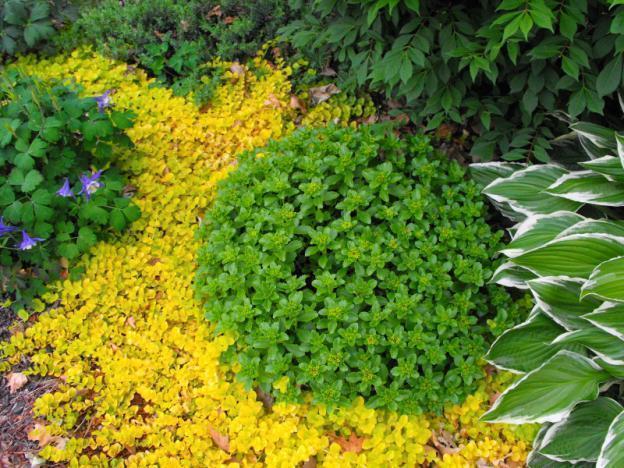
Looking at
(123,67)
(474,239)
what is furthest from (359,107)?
(123,67)

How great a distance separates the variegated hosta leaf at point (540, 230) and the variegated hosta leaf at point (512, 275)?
0.10 metres

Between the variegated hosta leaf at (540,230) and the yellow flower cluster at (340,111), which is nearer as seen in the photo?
the variegated hosta leaf at (540,230)

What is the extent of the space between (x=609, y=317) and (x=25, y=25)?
410 centimetres

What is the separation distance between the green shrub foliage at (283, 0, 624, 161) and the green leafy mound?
354 millimetres

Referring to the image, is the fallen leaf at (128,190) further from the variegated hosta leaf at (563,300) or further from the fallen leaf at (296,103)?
the variegated hosta leaf at (563,300)

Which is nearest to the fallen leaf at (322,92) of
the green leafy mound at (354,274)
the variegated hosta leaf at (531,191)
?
the green leafy mound at (354,274)

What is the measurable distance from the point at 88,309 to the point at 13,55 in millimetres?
2350

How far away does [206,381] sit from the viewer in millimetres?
2654

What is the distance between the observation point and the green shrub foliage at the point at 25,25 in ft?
13.1

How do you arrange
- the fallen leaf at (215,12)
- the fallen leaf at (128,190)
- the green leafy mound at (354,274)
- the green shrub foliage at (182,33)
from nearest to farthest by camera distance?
the green leafy mound at (354,274) → the fallen leaf at (128,190) → the green shrub foliage at (182,33) → the fallen leaf at (215,12)

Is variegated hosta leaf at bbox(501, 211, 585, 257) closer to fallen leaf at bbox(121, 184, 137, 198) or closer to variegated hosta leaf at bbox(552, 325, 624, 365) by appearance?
variegated hosta leaf at bbox(552, 325, 624, 365)

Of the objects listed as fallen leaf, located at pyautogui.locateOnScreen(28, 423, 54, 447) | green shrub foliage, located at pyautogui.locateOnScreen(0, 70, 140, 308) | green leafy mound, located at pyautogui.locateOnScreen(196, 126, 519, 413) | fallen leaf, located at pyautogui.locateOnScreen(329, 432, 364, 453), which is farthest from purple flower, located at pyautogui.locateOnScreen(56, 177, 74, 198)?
fallen leaf, located at pyautogui.locateOnScreen(329, 432, 364, 453)

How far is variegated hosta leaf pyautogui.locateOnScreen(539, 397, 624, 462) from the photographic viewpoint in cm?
216

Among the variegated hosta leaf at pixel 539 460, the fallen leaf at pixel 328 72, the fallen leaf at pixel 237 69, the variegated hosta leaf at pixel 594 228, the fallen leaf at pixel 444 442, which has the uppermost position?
the fallen leaf at pixel 237 69
